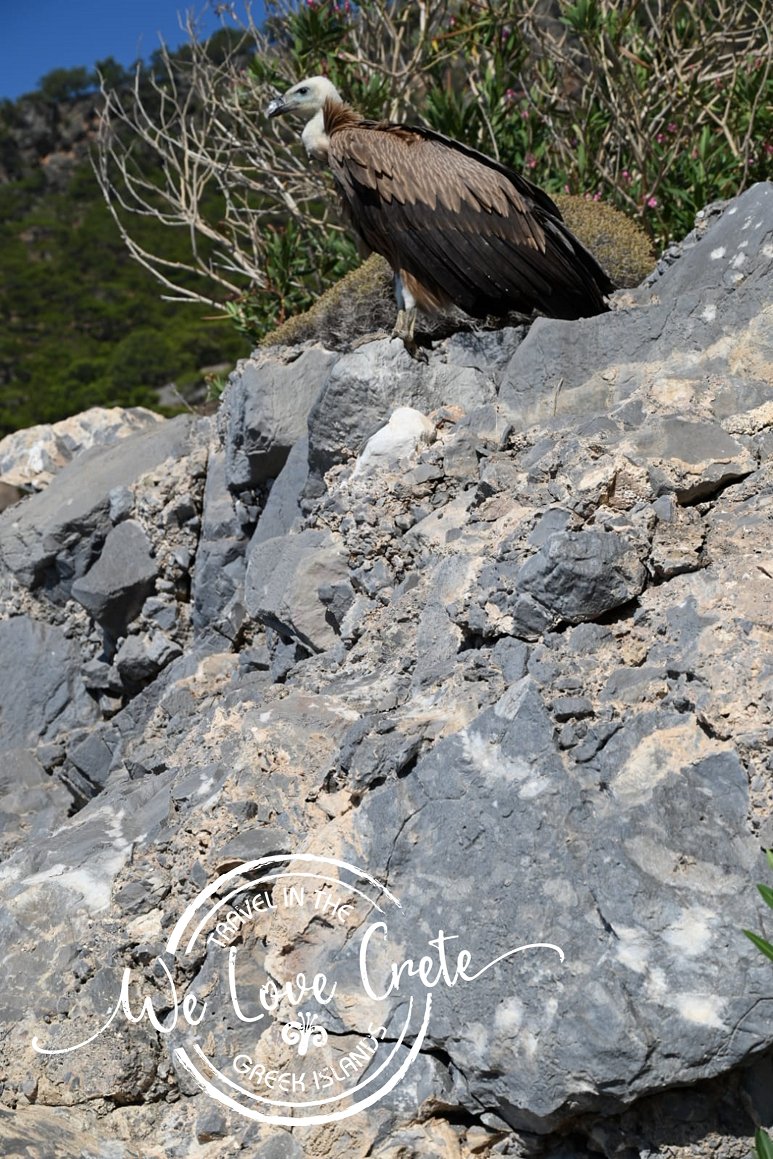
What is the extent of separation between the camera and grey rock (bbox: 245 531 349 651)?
4738mm

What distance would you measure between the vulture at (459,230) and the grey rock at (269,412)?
77 cm

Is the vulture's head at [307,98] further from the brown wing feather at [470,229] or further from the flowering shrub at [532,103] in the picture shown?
the flowering shrub at [532,103]

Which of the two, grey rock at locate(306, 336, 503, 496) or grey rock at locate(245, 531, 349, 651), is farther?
grey rock at locate(306, 336, 503, 496)

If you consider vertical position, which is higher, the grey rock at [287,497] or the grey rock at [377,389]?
the grey rock at [377,389]

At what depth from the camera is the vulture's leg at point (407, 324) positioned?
5.55 metres

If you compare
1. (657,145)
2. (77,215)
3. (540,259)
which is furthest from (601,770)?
(77,215)

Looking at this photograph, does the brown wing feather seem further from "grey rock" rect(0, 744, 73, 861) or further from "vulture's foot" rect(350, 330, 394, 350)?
"grey rock" rect(0, 744, 73, 861)

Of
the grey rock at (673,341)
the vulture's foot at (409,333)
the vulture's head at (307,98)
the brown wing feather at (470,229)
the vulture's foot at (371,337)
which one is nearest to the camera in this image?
the grey rock at (673,341)

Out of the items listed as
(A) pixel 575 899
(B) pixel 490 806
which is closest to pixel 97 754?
(B) pixel 490 806

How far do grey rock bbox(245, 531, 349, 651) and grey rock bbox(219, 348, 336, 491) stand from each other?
1066mm

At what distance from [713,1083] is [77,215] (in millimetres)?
42377

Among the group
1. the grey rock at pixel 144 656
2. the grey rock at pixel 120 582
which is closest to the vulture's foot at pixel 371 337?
Answer: the grey rock at pixel 120 582

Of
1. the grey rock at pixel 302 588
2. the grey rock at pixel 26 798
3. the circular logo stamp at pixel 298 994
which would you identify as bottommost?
the grey rock at pixel 26 798

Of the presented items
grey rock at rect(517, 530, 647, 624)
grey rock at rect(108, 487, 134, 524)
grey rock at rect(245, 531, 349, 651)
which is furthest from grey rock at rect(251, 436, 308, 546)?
grey rock at rect(517, 530, 647, 624)
